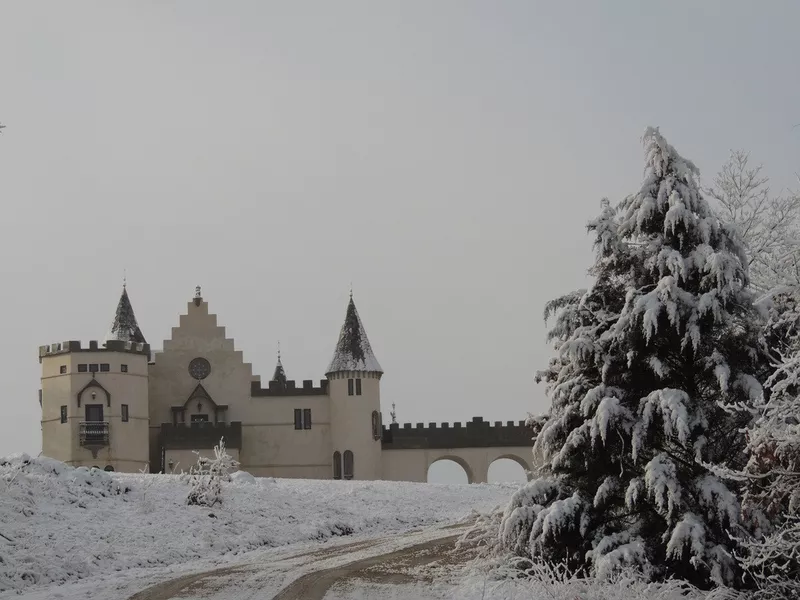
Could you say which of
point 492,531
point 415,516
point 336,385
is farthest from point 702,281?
point 336,385

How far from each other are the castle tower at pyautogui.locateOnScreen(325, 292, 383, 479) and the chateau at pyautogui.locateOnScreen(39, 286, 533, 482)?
0.05 meters

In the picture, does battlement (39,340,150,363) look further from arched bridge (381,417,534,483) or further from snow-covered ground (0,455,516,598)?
snow-covered ground (0,455,516,598)

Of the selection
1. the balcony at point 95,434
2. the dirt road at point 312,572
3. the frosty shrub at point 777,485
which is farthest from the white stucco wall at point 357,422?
the frosty shrub at point 777,485

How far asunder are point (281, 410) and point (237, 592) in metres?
38.9

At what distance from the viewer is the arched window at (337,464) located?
177ft

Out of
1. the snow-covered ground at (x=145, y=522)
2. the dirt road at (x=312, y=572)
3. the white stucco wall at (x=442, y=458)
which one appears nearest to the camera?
the dirt road at (x=312, y=572)

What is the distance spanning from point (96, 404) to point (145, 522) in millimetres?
30156

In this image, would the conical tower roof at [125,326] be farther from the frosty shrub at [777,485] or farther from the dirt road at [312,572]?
the frosty shrub at [777,485]

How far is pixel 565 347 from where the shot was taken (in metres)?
17.2

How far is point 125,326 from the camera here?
188 feet

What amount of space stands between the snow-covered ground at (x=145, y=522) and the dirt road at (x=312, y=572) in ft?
3.11

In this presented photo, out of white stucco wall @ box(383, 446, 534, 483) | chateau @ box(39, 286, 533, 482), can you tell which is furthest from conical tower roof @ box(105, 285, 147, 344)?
white stucco wall @ box(383, 446, 534, 483)

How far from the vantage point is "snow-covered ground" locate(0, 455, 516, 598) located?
736 inches

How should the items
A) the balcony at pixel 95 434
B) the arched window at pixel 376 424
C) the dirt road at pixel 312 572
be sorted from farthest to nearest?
1. the arched window at pixel 376 424
2. the balcony at pixel 95 434
3. the dirt road at pixel 312 572
